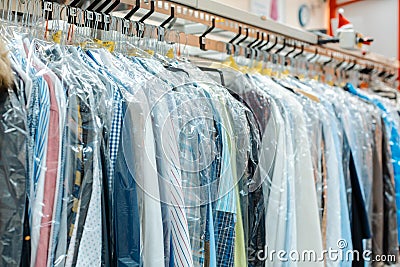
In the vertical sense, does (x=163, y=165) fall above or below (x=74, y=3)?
below

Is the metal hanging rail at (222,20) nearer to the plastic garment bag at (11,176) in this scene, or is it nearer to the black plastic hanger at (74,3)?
the black plastic hanger at (74,3)

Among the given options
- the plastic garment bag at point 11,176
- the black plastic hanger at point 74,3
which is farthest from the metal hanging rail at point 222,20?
the plastic garment bag at point 11,176

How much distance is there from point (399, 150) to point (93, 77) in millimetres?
1358

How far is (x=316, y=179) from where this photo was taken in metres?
1.50

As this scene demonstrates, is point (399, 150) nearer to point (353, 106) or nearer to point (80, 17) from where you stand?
point (353, 106)

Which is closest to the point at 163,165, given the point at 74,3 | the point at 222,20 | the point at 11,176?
the point at 11,176

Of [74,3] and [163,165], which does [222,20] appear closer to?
[74,3]

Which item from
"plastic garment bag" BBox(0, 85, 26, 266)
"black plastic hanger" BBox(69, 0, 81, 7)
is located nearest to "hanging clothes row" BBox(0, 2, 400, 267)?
"plastic garment bag" BBox(0, 85, 26, 266)

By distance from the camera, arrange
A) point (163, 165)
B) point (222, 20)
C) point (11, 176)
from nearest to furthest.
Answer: point (11, 176)
point (163, 165)
point (222, 20)

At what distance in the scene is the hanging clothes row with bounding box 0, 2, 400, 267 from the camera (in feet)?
2.86

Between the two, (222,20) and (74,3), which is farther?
(222,20)

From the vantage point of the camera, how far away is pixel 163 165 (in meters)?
1.03

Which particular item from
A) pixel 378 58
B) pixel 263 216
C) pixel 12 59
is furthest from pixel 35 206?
pixel 378 58

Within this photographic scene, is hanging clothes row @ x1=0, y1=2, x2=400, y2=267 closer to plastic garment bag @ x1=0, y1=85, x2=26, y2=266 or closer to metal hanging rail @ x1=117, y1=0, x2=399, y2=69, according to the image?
plastic garment bag @ x1=0, y1=85, x2=26, y2=266
